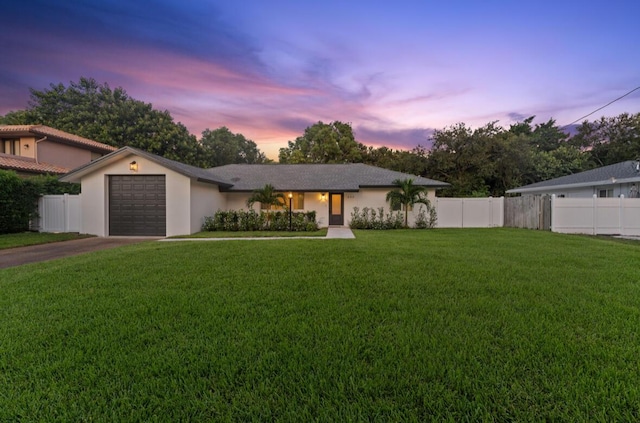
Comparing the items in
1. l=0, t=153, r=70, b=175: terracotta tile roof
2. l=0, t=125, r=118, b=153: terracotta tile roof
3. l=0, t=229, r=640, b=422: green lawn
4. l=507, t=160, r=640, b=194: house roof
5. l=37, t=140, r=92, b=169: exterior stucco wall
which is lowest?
l=0, t=229, r=640, b=422: green lawn

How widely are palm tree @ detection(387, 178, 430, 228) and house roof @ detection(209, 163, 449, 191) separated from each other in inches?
20.8

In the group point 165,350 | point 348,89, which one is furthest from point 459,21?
point 165,350

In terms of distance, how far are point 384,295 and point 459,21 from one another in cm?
1186

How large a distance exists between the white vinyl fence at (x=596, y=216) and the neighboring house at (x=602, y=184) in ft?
8.21

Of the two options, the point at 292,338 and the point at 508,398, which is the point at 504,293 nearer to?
the point at 508,398

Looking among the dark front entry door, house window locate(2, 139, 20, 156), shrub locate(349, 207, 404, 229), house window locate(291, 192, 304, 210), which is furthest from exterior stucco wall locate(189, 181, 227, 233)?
house window locate(2, 139, 20, 156)

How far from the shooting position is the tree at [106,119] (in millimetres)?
28906

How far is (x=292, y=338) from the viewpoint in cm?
296

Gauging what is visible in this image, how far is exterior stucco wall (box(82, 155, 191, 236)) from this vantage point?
504 inches

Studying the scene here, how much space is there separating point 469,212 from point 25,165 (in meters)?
25.8

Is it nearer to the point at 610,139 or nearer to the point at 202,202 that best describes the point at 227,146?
the point at 202,202

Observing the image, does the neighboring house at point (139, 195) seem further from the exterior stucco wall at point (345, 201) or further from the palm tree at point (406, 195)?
the palm tree at point (406, 195)

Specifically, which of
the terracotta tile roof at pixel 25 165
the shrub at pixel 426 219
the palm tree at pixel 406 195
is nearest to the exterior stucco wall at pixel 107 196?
the terracotta tile roof at pixel 25 165

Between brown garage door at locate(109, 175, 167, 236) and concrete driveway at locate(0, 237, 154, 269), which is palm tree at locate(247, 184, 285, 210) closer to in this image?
brown garage door at locate(109, 175, 167, 236)
